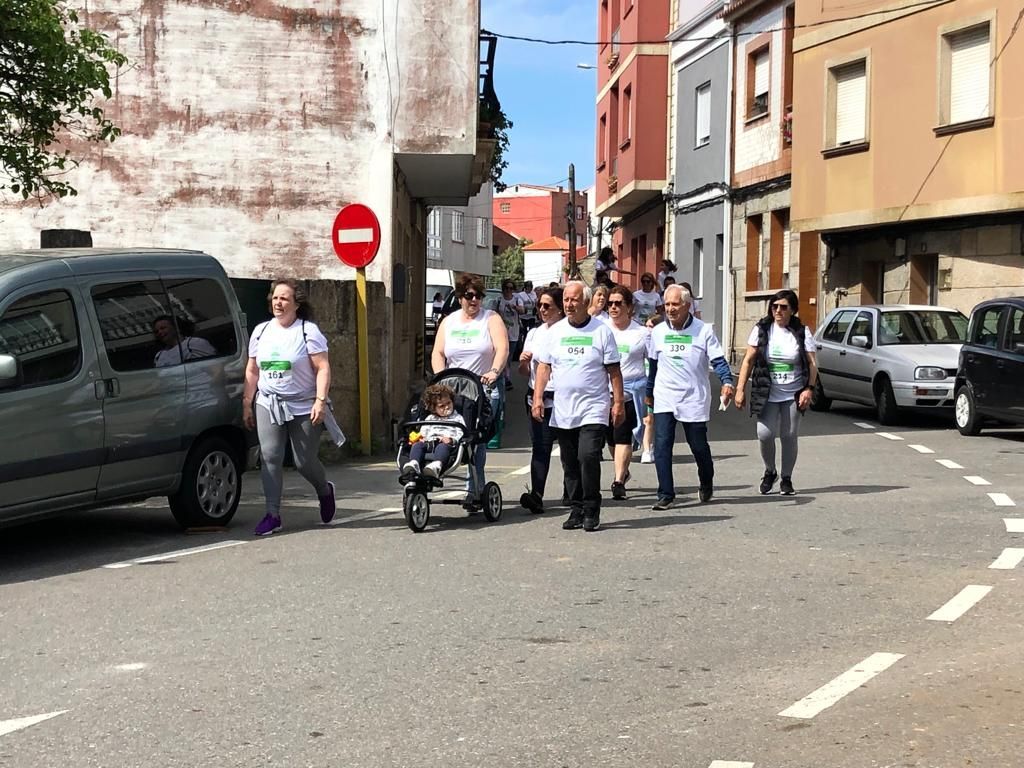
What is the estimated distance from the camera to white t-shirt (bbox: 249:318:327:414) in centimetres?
1045

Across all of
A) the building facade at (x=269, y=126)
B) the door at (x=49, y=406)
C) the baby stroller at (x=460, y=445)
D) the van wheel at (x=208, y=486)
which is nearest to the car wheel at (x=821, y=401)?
the building facade at (x=269, y=126)

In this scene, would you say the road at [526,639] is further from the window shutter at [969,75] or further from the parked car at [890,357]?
the window shutter at [969,75]

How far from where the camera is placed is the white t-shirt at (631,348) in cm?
1326

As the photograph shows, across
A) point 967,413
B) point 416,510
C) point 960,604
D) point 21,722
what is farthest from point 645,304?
point 21,722

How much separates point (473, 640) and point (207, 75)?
42.4ft

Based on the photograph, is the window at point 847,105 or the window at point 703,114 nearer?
the window at point 847,105

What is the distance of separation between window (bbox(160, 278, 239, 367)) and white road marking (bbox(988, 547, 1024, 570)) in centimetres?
555

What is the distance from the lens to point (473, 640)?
675cm

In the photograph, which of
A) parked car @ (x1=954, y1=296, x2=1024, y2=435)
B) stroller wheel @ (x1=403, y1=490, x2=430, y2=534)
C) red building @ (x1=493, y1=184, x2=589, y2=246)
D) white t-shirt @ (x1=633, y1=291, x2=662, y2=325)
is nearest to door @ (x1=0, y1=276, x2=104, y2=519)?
stroller wheel @ (x1=403, y1=490, x2=430, y2=534)

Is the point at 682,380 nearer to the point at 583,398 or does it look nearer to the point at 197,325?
the point at 583,398

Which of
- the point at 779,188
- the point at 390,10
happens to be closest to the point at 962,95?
the point at 779,188

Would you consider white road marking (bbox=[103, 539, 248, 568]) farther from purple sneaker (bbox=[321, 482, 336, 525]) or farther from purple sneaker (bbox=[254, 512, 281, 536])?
purple sneaker (bbox=[321, 482, 336, 525])

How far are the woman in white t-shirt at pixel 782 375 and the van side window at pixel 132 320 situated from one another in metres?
4.79

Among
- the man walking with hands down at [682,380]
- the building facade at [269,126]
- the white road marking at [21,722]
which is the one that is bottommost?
the white road marking at [21,722]
